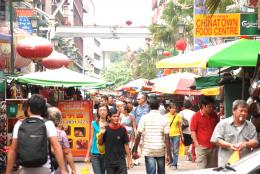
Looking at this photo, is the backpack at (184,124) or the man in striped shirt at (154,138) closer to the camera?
the man in striped shirt at (154,138)

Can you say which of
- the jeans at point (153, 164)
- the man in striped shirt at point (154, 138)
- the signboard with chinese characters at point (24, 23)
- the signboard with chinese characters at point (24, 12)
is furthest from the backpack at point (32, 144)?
the signboard with chinese characters at point (24, 23)

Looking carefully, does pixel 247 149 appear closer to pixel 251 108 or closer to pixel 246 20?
pixel 251 108

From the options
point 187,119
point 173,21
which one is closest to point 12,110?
point 187,119

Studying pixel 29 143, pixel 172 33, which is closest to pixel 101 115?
pixel 29 143

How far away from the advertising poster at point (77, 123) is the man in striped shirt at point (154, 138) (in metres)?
7.15

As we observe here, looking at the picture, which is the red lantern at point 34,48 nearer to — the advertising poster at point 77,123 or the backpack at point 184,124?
the advertising poster at point 77,123

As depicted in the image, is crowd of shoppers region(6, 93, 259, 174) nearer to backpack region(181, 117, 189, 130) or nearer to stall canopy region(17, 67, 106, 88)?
backpack region(181, 117, 189, 130)

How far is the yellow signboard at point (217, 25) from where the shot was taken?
14.3m

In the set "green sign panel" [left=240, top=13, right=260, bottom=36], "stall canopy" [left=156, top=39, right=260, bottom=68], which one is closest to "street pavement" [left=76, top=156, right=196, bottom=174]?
"green sign panel" [left=240, top=13, right=260, bottom=36]

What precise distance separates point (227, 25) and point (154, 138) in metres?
4.16

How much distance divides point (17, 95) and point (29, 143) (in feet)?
38.6

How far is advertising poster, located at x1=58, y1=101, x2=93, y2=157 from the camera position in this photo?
18.6 m

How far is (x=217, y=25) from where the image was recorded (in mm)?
14867

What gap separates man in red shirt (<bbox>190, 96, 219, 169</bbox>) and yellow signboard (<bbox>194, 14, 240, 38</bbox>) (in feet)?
10.9
